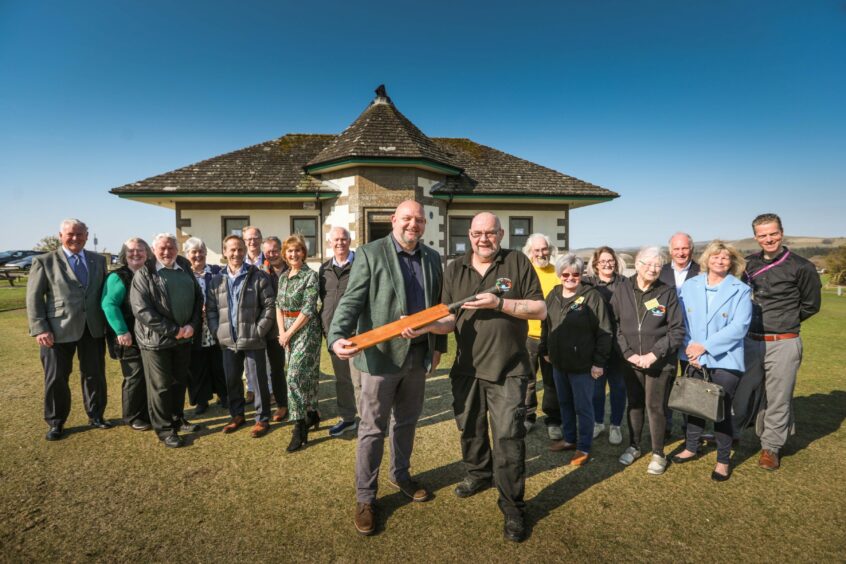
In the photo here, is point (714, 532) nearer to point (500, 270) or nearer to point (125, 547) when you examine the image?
point (500, 270)

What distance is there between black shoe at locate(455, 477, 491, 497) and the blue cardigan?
2239 millimetres

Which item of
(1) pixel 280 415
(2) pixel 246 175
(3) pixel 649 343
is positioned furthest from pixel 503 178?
(1) pixel 280 415

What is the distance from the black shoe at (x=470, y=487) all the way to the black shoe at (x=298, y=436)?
1.71 m

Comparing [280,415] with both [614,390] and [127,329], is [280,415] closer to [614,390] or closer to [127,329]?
[127,329]

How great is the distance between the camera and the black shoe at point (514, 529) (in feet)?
8.61

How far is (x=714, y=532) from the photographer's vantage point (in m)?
2.73

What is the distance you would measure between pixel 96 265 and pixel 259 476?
10.3 ft

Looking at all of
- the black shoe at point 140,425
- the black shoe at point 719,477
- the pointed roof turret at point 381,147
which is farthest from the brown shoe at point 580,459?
the pointed roof turret at point 381,147

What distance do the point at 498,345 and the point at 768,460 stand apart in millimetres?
3022

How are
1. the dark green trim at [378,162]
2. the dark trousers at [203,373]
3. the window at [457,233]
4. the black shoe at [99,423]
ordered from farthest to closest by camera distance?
the window at [457,233]
the dark green trim at [378,162]
the dark trousers at [203,373]
the black shoe at [99,423]

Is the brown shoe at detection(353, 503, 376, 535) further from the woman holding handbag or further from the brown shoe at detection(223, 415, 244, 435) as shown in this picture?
Answer: the woman holding handbag

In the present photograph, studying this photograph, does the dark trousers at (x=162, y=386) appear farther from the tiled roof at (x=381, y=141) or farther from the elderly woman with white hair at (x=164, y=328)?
A: the tiled roof at (x=381, y=141)

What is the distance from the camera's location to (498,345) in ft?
9.24

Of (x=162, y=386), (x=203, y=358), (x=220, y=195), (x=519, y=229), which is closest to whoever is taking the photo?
(x=162, y=386)
